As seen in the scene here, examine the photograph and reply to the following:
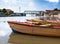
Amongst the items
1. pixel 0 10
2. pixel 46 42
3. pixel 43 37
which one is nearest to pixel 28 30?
pixel 43 37

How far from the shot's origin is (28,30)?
44.7ft

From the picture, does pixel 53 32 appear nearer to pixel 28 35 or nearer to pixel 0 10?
pixel 28 35

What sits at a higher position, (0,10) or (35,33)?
(35,33)

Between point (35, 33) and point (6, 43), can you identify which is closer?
point (6, 43)

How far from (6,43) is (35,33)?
334 cm

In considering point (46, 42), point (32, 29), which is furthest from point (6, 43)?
point (32, 29)

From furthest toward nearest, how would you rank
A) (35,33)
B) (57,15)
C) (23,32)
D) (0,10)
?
(0,10)
(57,15)
(23,32)
(35,33)

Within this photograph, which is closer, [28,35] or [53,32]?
[53,32]

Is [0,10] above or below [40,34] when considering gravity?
below

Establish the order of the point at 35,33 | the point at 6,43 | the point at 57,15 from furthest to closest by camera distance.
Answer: the point at 57,15 < the point at 35,33 < the point at 6,43

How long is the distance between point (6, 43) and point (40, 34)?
3.37 meters

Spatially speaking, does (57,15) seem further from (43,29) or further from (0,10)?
(0,10)

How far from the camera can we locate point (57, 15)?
Result: 80.7 feet

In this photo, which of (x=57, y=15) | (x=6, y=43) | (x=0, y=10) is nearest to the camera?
(x=6, y=43)
